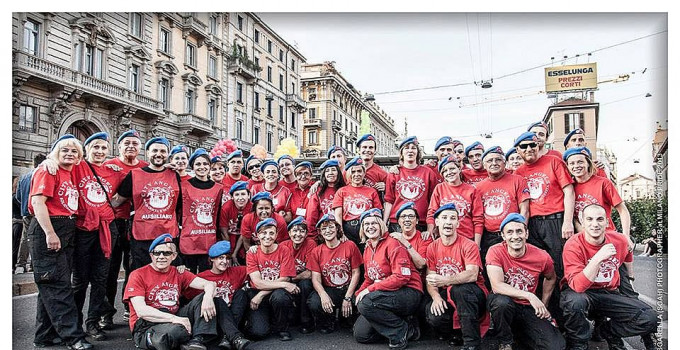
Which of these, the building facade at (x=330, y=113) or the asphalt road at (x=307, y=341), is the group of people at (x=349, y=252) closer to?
the asphalt road at (x=307, y=341)

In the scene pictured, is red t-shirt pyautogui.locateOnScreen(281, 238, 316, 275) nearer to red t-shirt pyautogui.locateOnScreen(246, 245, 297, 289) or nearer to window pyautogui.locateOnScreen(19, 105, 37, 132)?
red t-shirt pyautogui.locateOnScreen(246, 245, 297, 289)

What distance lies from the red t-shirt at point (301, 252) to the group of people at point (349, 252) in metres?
0.02

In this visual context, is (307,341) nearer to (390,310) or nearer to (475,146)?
(390,310)

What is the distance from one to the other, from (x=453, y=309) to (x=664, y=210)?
2.30 m

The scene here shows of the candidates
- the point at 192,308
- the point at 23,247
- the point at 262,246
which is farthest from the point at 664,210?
the point at 23,247

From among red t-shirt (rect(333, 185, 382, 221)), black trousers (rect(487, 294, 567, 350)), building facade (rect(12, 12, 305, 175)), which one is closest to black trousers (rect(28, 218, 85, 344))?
red t-shirt (rect(333, 185, 382, 221))

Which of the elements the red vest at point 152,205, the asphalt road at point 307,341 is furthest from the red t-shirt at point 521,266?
the red vest at point 152,205

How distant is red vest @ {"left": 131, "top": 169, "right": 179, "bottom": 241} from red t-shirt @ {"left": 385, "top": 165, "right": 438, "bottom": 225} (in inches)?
91.8

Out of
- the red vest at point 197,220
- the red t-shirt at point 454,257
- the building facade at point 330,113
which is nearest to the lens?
the red t-shirt at point 454,257

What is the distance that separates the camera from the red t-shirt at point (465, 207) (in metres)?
4.72

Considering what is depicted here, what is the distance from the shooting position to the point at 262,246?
16.0ft

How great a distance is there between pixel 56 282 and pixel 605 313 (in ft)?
15.4

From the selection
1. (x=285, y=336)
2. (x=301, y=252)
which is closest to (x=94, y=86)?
(x=301, y=252)

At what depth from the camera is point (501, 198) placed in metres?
4.64
